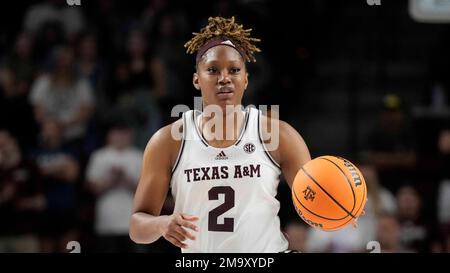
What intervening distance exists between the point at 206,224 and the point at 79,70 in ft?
12.5

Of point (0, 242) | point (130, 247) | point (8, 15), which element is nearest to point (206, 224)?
point (130, 247)

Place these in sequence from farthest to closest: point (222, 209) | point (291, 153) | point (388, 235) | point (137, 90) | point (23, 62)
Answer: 1. point (23, 62)
2. point (137, 90)
3. point (388, 235)
4. point (291, 153)
5. point (222, 209)

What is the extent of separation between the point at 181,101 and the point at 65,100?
46.2 inches

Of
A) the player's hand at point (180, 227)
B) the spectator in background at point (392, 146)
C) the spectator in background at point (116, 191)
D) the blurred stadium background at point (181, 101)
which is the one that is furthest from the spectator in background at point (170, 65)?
the player's hand at point (180, 227)

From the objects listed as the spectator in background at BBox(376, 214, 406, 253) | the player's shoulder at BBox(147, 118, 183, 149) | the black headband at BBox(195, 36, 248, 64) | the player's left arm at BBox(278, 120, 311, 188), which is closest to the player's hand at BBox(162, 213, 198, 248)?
the player's shoulder at BBox(147, 118, 183, 149)

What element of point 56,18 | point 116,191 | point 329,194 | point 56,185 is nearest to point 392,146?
point 116,191

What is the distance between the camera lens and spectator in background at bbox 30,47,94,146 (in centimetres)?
761

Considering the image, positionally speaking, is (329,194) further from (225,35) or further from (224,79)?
(225,35)


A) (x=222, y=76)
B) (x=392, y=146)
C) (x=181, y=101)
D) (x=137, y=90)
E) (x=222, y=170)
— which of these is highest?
(x=137, y=90)

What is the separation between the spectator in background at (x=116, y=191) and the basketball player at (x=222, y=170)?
7.11 feet

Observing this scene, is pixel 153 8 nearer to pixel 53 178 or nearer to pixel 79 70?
pixel 79 70

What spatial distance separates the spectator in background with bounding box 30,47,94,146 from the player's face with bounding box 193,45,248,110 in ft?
10.6

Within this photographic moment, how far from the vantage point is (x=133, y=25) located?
8211 millimetres

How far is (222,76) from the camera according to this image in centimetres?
450
